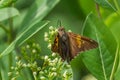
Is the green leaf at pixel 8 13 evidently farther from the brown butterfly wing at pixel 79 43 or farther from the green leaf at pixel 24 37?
the brown butterfly wing at pixel 79 43

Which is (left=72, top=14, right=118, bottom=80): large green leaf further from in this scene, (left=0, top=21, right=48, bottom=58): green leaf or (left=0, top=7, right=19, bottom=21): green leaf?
(left=0, top=7, right=19, bottom=21): green leaf

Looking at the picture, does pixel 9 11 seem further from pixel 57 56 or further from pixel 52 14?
pixel 52 14

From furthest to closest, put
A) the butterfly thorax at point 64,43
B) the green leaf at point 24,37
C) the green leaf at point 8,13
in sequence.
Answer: the green leaf at point 8,13, the butterfly thorax at point 64,43, the green leaf at point 24,37

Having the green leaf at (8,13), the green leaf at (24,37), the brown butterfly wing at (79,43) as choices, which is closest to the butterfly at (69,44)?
the brown butterfly wing at (79,43)

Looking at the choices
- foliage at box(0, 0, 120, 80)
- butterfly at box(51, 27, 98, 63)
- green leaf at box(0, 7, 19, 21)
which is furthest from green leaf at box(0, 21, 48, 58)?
green leaf at box(0, 7, 19, 21)

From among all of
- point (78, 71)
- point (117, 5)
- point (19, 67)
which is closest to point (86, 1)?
point (78, 71)

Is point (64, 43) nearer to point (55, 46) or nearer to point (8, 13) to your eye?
point (55, 46)
